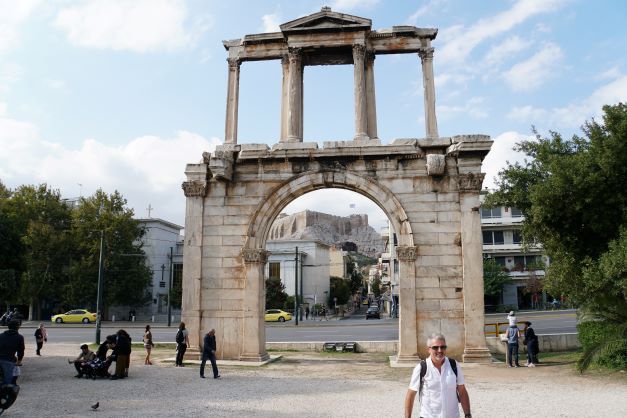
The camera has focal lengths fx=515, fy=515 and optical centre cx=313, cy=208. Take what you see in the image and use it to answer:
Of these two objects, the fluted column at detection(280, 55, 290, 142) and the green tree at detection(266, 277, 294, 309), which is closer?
the fluted column at detection(280, 55, 290, 142)

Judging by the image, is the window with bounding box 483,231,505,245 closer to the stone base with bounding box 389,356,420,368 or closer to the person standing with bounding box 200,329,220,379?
the stone base with bounding box 389,356,420,368

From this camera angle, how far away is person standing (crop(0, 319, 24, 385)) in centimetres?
835

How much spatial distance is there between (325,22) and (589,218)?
10.0 m

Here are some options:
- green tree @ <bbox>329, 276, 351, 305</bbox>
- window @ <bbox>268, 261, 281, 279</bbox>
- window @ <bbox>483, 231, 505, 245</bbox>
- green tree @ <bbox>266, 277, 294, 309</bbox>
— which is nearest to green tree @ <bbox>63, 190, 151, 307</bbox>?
green tree @ <bbox>266, 277, 294, 309</bbox>

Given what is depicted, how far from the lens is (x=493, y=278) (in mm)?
42719

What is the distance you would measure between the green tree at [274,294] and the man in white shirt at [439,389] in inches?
1716

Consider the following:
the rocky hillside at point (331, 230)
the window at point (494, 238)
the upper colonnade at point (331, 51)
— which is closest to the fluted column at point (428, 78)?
the upper colonnade at point (331, 51)

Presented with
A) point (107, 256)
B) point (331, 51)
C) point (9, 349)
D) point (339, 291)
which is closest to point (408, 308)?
point (331, 51)

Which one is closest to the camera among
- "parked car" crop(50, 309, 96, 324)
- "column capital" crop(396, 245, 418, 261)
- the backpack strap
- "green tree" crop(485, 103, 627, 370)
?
the backpack strap

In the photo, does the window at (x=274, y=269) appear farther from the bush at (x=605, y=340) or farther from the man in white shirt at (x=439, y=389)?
the man in white shirt at (x=439, y=389)

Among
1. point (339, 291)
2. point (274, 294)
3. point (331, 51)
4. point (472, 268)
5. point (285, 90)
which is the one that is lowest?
point (274, 294)

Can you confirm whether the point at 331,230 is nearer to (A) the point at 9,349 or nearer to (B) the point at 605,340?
(B) the point at 605,340

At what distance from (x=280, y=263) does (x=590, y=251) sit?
1592 inches

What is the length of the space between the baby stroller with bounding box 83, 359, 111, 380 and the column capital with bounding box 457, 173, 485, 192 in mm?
10931
